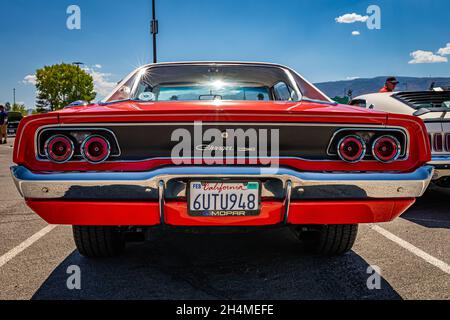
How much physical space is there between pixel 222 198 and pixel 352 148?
0.79 metres

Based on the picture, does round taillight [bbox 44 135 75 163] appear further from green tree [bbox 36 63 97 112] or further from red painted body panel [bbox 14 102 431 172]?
green tree [bbox 36 63 97 112]

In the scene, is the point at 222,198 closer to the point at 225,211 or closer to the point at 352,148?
the point at 225,211

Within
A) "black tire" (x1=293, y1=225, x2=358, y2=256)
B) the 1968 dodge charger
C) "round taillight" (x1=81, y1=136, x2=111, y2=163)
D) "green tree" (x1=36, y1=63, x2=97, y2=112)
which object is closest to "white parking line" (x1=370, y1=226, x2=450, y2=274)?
"black tire" (x1=293, y1=225, x2=358, y2=256)

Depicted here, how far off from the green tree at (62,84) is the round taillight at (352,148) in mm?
70020

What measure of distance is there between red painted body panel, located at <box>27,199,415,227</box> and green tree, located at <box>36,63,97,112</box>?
69.6 metres

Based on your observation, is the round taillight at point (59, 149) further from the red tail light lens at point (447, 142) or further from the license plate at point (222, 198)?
the red tail light lens at point (447, 142)

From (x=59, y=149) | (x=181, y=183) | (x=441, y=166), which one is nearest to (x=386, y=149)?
(x=181, y=183)

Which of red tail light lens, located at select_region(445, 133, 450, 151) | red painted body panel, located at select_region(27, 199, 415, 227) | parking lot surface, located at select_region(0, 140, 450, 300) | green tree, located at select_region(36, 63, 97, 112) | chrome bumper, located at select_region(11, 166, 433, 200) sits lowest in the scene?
parking lot surface, located at select_region(0, 140, 450, 300)

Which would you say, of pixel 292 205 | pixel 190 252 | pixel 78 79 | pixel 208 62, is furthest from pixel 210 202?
pixel 78 79

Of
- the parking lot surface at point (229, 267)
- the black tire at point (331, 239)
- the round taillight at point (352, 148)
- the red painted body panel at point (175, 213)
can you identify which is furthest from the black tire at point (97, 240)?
the round taillight at point (352, 148)

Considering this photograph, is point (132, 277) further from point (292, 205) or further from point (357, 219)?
point (357, 219)

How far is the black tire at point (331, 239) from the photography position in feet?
8.84

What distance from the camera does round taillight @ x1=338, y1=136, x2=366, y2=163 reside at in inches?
83.1
